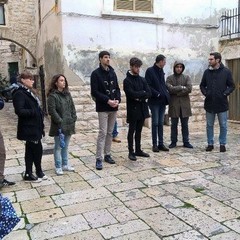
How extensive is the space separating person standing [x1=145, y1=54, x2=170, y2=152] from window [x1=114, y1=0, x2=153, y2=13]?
3.12 m

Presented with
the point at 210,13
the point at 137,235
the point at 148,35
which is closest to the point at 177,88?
the point at 148,35

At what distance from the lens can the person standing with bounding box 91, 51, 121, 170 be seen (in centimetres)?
490

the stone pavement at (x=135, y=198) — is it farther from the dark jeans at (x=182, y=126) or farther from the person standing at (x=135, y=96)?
the person standing at (x=135, y=96)

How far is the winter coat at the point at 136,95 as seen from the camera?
17.2 ft

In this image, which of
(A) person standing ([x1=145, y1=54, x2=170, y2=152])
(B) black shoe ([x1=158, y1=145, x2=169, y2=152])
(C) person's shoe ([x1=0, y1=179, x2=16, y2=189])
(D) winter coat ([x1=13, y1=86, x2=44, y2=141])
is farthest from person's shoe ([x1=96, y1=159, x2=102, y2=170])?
(B) black shoe ([x1=158, y1=145, x2=169, y2=152])

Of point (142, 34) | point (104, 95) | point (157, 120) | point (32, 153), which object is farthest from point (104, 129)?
point (142, 34)

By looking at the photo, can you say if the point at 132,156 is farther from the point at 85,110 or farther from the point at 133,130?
the point at 85,110

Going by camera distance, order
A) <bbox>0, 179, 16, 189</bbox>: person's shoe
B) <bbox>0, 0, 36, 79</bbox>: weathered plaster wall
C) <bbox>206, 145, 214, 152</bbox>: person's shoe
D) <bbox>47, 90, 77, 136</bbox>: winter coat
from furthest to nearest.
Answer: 1. <bbox>0, 0, 36, 79</bbox>: weathered plaster wall
2. <bbox>206, 145, 214, 152</bbox>: person's shoe
3. <bbox>47, 90, 77, 136</bbox>: winter coat
4. <bbox>0, 179, 16, 189</bbox>: person's shoe

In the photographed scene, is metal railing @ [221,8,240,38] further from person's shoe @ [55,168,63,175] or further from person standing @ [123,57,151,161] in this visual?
person's shoe @ [55,168,63,175]

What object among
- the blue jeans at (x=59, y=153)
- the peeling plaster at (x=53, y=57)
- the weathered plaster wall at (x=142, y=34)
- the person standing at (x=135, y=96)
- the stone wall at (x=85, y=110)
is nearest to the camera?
the blue jeans at (x=59, y=153)

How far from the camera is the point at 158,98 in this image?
19.3 ft

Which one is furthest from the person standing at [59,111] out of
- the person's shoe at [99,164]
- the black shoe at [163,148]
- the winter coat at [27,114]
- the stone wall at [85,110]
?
the stone wall at [85,110]

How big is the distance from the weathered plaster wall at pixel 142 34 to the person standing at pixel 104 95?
324 cm

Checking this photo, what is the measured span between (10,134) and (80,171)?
409 centimetres
